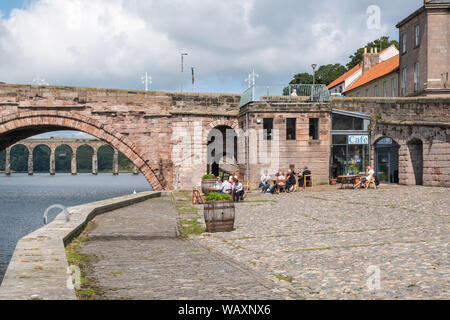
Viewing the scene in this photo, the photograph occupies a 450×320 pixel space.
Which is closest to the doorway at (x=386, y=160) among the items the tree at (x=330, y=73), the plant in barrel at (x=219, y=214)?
the plant in barrel at (x=219, y=214)

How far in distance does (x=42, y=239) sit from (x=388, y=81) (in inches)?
1601

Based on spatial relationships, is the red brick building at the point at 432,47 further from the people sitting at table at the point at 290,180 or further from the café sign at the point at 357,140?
the people sitting at table at the point at 290,180

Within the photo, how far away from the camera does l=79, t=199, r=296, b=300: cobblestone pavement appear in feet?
20.0

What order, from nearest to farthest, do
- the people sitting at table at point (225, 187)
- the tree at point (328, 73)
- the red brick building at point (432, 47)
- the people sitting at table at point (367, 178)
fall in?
the people sitting at table at point (225, 187)
the people sitting at table at point (367, 178)
the red brick building at point (432, 47)
the tree at point (328, 73)

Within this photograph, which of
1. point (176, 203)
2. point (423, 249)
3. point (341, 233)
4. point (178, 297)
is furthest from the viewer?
point (176, 203)

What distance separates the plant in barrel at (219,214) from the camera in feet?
39.8

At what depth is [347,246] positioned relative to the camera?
31.0 ft

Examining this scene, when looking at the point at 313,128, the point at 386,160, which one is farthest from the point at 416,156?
the point at 313,128

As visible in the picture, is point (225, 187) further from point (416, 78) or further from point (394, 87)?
point (394, 87)

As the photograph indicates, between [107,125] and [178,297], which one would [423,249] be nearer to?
[178,297]

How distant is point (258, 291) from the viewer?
6152mm

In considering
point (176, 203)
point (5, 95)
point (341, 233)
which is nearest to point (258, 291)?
point (341, 233)

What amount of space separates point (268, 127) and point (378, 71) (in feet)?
81.8

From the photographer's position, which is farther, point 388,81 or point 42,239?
point 388,81
